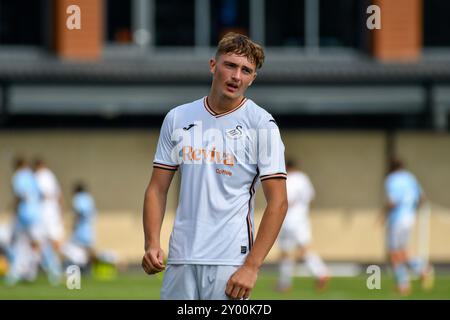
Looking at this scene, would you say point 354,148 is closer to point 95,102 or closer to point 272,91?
point 272,91

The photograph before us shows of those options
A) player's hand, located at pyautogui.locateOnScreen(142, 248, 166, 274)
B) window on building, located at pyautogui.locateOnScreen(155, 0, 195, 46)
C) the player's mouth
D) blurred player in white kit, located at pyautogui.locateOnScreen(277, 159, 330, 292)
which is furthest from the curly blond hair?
window on building, located at pyautogui.locateOnScreen(155, 0, 195, 46)

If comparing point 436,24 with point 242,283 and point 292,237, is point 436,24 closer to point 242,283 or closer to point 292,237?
point 292,237

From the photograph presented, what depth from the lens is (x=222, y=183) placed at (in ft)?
21.6

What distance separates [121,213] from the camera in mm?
29406

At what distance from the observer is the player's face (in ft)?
21.4

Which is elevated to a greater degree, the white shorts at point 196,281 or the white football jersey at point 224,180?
the white football jersey at point 224,180

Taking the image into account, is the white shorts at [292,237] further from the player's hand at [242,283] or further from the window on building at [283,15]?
the player's hand at [242,283]

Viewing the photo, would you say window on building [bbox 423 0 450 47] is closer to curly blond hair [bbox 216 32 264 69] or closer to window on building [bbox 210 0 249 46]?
window on building [bbox 210 0 249 46]

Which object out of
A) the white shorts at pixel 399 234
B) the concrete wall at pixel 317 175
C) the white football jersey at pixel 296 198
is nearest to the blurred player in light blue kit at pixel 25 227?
the white football jersey at pixel 296 198

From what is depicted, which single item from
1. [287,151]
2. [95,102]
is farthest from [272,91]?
[95,102]

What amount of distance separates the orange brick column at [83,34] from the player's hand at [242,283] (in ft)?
78.7

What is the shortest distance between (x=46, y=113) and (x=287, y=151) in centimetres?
544

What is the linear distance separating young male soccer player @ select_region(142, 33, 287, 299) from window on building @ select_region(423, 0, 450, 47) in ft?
79.8

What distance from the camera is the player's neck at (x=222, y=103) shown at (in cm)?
661
